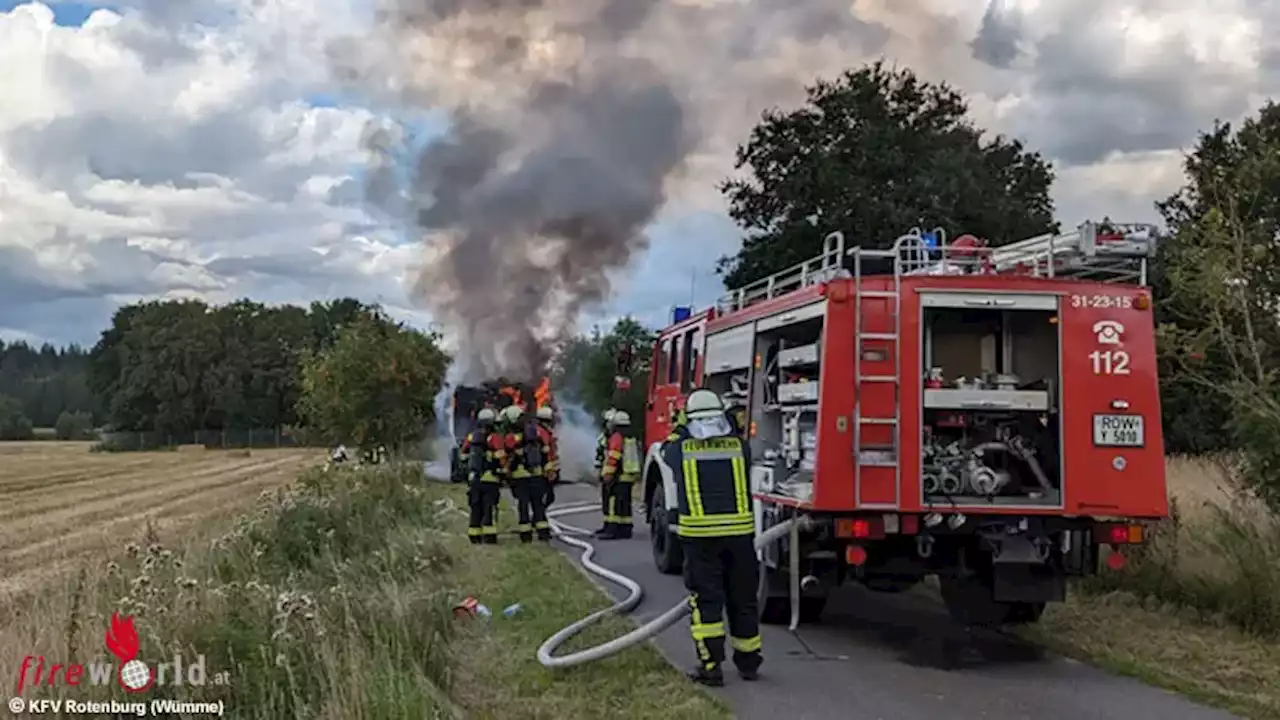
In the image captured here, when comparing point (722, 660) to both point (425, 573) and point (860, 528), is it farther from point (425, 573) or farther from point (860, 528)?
point (425, 573)

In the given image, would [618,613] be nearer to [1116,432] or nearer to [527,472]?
[1116,432]

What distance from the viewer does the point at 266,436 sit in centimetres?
8175

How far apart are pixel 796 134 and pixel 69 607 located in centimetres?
3022

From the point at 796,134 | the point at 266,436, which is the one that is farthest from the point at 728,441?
the point at 266,436

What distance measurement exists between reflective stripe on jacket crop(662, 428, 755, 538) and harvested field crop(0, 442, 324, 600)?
628cm

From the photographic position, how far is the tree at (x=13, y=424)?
92.5 metres

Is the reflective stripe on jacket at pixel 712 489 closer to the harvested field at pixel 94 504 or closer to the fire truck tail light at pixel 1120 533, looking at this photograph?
the fire truck tail light at pixel 1120 533

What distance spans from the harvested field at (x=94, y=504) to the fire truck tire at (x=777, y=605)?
618cm

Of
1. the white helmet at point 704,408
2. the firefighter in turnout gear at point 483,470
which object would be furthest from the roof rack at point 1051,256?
the firefighter in turnout gear at point 483,470

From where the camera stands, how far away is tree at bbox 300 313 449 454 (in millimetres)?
27828

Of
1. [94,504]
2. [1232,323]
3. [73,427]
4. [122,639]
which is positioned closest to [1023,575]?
[1232,323]

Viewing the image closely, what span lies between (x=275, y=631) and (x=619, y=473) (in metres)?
10.1

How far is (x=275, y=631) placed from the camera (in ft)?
21.8

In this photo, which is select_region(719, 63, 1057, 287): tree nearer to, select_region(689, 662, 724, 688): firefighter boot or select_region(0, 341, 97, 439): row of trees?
select_region(689, 662, 724, 688): firefighter boot
